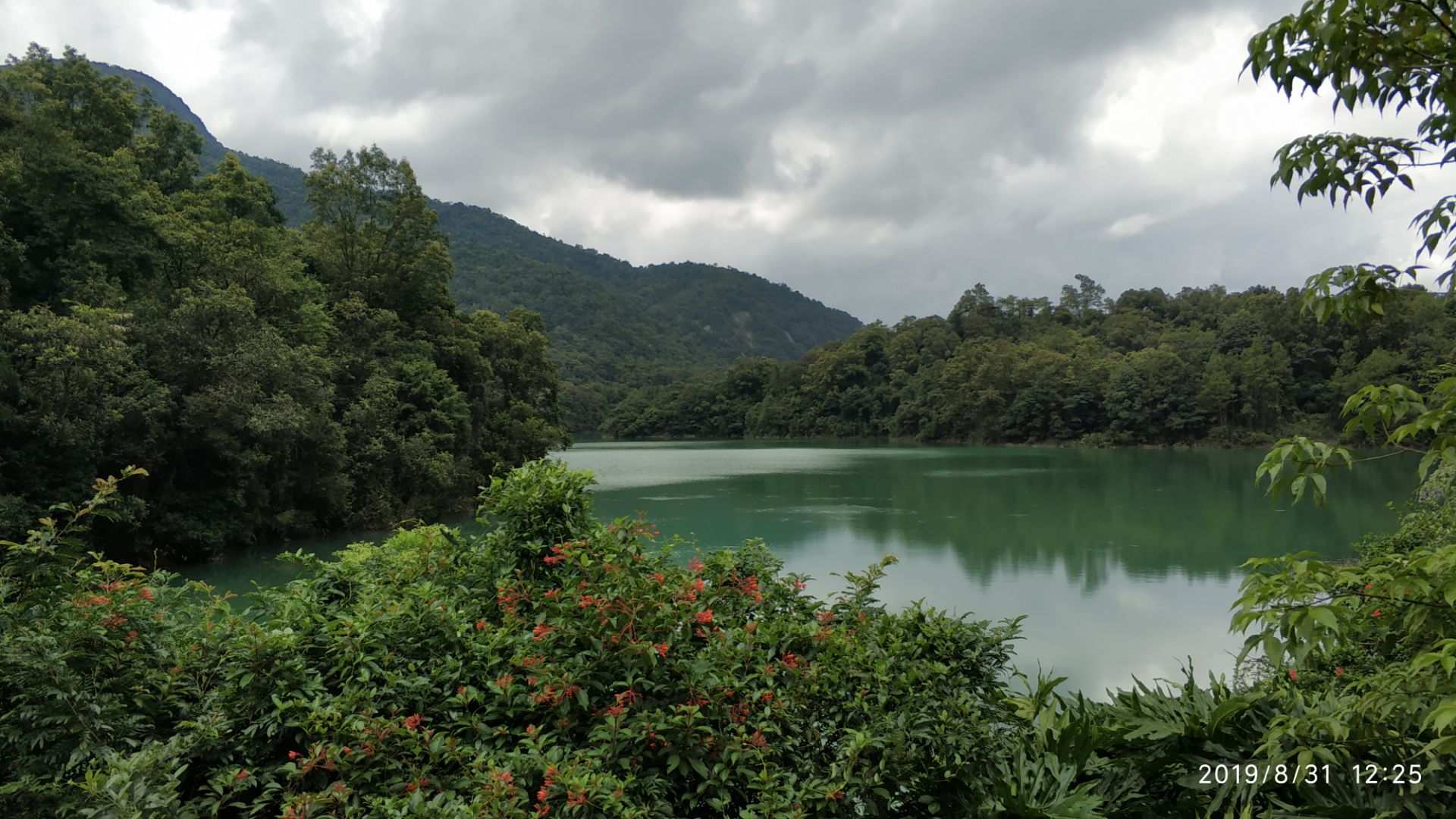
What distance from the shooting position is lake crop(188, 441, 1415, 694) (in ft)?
32.3

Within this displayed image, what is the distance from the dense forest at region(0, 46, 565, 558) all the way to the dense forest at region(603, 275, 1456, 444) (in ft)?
105

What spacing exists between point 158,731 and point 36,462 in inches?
460

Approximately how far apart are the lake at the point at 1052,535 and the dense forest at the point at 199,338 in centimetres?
162

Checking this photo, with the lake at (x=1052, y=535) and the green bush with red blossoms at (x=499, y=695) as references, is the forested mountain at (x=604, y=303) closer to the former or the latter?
the lake at (x=1052, y=535)

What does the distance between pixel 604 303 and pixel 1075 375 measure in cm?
7280

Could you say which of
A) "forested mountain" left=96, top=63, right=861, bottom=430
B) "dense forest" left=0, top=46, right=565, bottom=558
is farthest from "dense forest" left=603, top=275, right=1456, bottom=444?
"dense forest" left=0, top=46, right=565, bottom=558

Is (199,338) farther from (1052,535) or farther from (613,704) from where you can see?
(1052,535)

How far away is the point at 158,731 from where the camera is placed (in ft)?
7.25

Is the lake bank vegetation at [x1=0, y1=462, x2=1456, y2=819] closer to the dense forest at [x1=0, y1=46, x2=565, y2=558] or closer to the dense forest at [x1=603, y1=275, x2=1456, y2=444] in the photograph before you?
the dense forest at [x1=0, y1=46, x2=565, y2=558]

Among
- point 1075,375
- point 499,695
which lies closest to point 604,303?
point 1075,375

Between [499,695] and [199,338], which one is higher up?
[199,338]

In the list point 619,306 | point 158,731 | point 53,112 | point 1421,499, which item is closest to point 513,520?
point 158,731

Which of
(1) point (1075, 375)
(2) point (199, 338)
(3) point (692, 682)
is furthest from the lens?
(1) point (1075, 375)

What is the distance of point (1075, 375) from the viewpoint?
184 feet
